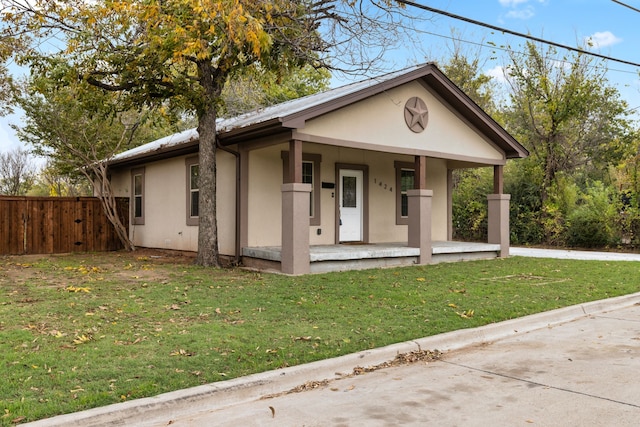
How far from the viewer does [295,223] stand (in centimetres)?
1032

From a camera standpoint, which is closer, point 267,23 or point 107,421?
point 107,421

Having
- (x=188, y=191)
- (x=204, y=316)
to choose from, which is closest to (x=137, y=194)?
(x=188, y=191)

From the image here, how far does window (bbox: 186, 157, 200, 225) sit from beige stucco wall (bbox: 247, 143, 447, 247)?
251 centimetres

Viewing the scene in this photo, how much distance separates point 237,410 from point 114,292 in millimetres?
4711

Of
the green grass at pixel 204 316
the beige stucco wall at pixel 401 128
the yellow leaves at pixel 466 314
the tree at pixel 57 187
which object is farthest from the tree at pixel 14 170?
the yellow leaves at pixel 466 314

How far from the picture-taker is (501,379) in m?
4.90

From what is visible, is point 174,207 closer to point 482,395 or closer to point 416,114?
point 416,114

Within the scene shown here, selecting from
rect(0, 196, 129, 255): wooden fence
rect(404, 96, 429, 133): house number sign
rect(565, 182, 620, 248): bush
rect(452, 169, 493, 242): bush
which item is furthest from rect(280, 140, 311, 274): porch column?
rect(452, 169, 493, 242): bush

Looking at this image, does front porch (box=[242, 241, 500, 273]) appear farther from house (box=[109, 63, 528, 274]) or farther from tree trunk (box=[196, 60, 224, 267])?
tree trunk (box=[196, 60, 224, 267])

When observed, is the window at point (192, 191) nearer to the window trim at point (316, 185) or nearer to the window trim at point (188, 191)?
the window trim at point (188, 191)

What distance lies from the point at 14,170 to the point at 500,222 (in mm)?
30117

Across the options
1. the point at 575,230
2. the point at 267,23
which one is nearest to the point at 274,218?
the point at 267,23

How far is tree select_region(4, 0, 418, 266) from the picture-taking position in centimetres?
908

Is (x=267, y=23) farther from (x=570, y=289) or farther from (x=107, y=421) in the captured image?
(x=107, y=421)
